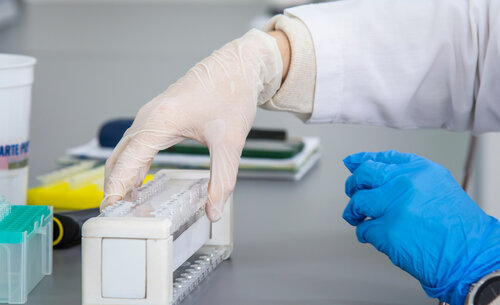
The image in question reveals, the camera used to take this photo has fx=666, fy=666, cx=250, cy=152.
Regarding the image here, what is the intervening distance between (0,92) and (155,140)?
265 millimetres

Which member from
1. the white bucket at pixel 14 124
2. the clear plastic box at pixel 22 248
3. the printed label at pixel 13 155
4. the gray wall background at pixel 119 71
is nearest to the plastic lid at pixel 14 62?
the white bucket at pixel 14 124

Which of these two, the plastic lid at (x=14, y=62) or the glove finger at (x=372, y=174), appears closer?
the glove finger at (x=372, y=174)

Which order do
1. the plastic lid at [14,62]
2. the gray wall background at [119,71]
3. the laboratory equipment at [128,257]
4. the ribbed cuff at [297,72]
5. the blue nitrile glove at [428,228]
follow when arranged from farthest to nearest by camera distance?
the gray wall background at [119,71] → the ribbed cuff at [297,72] → the plastic lid at [14,62] → the blue nitrile glove at [428,228] → the laboratory equipment at [128,257]

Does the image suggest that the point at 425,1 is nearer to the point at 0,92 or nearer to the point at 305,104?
the point at 305,104

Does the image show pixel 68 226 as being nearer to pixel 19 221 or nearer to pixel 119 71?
pixel 19 221

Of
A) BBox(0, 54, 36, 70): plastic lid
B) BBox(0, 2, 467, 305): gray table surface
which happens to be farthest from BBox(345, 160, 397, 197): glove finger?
BBox(0, 54, 36, 70): plastic lid

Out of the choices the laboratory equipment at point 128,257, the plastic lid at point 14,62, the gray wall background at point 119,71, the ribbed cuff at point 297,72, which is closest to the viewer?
the laboratory equipment at point 128,257

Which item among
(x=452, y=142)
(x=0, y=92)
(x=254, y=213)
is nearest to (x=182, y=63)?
(x=452, y=142)

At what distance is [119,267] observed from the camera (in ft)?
2.34

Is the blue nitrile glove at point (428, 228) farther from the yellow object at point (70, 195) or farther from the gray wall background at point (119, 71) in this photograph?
the gray wall background at point (119, 71)

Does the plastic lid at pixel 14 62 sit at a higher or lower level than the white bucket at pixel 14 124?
higher

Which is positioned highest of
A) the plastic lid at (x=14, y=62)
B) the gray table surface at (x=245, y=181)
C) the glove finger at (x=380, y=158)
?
the plastic lid at (x=14, y=62)

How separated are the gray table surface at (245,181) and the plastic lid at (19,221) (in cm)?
10

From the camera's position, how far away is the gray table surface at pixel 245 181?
0.90 metres
